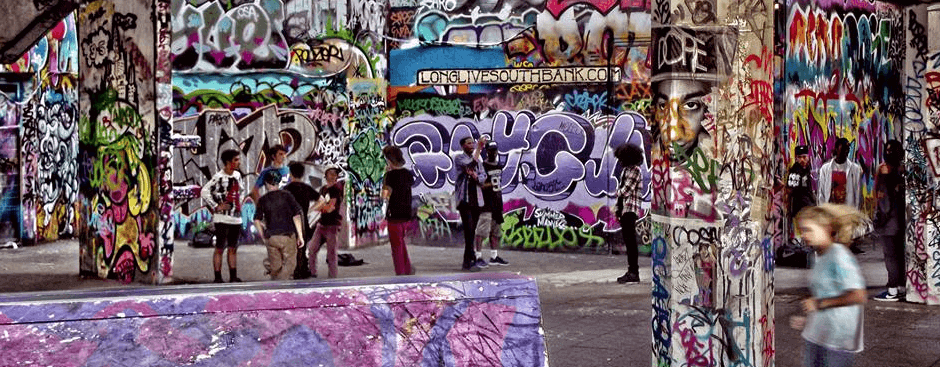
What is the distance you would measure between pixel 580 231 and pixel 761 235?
1007 cm

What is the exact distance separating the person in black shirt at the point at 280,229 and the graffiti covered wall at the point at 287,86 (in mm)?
5368

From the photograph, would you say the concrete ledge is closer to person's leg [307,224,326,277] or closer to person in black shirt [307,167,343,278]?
person in black shirt [307,167,343,278]

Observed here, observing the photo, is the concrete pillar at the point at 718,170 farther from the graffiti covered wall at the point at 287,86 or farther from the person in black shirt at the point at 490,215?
the graffiti covered wall at the point at 287,86

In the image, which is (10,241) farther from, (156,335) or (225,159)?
(156,335)

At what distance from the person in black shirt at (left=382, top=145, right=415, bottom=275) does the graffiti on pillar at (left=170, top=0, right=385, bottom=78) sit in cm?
469

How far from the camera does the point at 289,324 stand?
17.8 ft

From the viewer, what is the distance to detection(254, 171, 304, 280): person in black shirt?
39.4ft

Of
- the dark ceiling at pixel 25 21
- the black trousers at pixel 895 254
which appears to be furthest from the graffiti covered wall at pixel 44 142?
the black trousers at pixel 895 254

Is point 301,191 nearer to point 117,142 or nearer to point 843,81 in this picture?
point 117,142

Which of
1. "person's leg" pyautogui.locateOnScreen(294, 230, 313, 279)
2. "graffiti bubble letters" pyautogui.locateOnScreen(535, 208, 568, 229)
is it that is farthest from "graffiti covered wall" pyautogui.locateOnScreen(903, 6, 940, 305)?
"person's leg" pyautogui.locateOnScreen(294, 230, 313, 279)

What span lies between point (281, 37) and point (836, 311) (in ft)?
42.8

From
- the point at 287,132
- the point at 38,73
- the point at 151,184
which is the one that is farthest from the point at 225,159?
the point at 38,73

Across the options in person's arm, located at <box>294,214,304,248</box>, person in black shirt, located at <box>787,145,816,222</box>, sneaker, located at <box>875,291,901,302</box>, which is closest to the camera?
person's arm, located at <box>294,214,304,248</box>

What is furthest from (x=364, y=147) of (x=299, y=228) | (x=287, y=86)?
(x=299, y=228)
